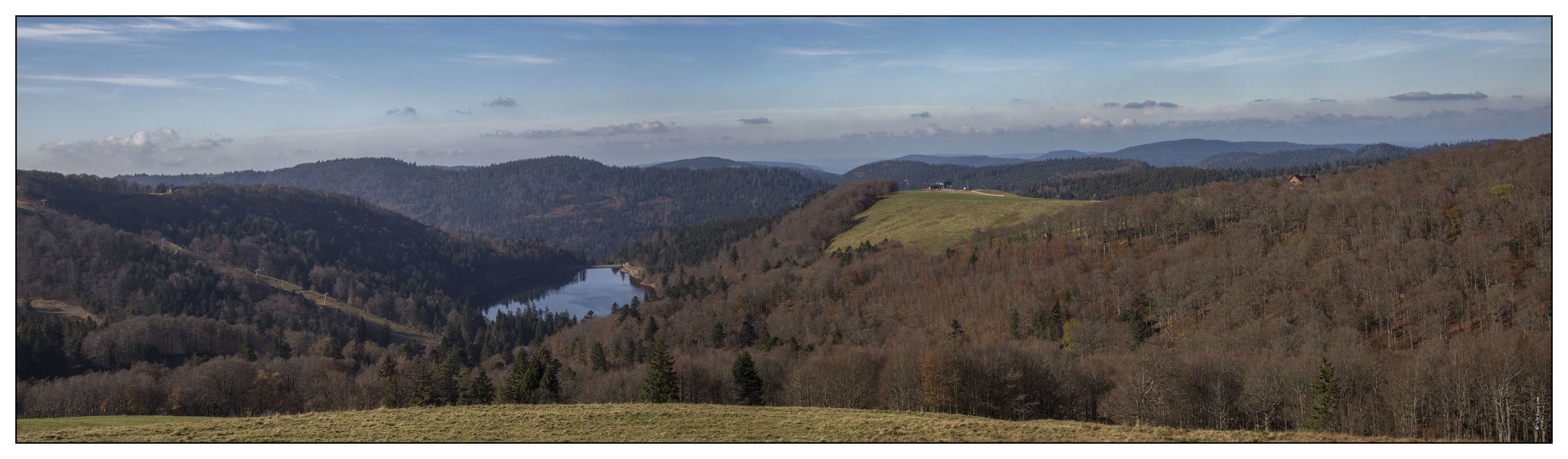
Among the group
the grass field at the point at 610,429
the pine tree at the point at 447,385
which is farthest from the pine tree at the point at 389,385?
the grass field at the point at 610,429

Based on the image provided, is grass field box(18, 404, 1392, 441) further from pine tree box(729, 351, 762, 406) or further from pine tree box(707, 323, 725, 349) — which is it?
pine tree box(707, 323, 725, 349)

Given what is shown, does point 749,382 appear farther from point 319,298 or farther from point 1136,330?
point 319,298

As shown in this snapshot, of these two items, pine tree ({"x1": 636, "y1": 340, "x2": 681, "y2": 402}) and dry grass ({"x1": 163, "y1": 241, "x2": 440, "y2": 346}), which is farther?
dry grass ({"x1": 163, "y1": 241, "x2": 440, "y2": 346})

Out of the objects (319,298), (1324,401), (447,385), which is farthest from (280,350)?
(1324,401)

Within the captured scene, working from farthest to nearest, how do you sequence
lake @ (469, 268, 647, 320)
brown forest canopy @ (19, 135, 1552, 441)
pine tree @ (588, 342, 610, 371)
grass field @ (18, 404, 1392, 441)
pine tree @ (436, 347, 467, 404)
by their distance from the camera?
lake @ (469, 268, 647, 320)
pine tree @ (588, 342, 610, 371)
pine tree @ (436, 347, 467, 404)
brown forest canopy @ (19, 135, 1552, 441)
grass field @ (18, 404, 1392, 441)

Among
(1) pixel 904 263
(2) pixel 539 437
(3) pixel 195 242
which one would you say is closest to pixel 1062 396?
(2) pixel 539 437

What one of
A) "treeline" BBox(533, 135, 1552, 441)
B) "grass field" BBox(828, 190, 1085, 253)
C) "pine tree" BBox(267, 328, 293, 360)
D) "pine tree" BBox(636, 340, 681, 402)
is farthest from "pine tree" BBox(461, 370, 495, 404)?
"grass field" BBox(828, 190, 1085, 253)

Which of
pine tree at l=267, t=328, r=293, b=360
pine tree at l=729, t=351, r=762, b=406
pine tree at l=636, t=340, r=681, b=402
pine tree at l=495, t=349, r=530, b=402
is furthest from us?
pine tree at l=267, t=328, r=293, b=360

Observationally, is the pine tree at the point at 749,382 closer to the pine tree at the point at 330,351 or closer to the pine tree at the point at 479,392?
the pine tree at the point at 479,392
